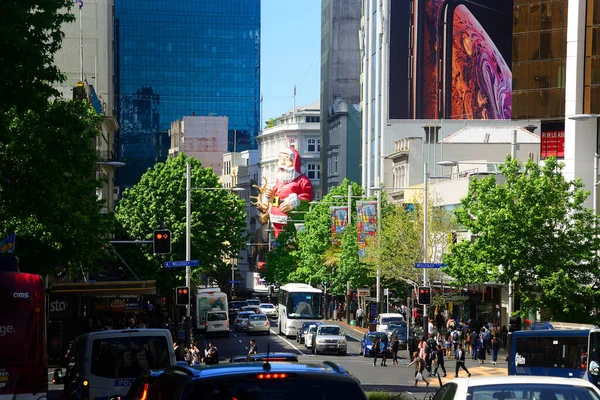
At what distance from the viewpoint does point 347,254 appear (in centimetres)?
8875

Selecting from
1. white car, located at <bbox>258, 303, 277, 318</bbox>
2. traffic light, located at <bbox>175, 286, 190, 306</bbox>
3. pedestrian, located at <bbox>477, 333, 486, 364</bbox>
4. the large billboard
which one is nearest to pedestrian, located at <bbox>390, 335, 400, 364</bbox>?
pedestrian, located at <bbox>477, 333, 486, 364</bbox>

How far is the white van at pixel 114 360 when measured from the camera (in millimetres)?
20438

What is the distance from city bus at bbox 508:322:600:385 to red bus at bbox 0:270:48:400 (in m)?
13.3

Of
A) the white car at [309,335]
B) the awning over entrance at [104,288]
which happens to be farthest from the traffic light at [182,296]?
the white car at [309,335]

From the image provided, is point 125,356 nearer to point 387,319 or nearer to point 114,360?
point 114,360

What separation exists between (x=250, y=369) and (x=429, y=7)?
10206cm

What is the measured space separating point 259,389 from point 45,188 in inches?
951

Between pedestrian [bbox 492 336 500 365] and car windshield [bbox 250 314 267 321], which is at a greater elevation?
pedestrian [bbox 492 336 500 365]

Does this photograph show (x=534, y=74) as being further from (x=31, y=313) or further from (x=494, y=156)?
(x=31, y=313)

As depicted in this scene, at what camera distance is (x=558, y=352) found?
95.5 ft

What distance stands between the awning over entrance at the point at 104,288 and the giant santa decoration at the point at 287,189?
358ft

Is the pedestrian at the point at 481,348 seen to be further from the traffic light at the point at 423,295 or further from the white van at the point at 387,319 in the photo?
the white van at the point at 387,319

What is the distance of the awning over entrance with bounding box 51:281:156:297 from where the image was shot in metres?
43.0

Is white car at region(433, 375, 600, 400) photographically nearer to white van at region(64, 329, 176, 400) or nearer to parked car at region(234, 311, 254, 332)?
white van at region(64, 329, 176, 400)
